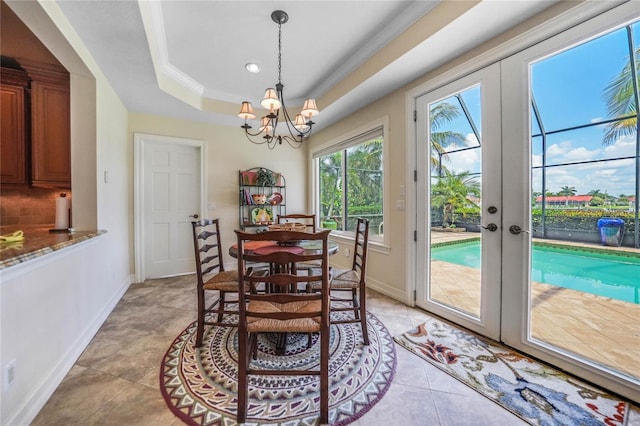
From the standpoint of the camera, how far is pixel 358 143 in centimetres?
354

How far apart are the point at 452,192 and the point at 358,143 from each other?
1592mm

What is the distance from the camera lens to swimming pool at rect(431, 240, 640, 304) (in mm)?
1464

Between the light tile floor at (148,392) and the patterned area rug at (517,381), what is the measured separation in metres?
0.08

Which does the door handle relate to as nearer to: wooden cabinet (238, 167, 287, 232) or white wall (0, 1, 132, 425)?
white wall (0, 1, 132, 425)

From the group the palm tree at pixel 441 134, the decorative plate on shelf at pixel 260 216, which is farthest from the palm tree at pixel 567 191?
the decorative plate on shelf at pixel 260 216

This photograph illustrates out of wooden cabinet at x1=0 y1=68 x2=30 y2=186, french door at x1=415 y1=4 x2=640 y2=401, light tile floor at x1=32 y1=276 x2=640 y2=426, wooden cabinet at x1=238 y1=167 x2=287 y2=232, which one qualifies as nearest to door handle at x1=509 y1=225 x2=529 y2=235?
french door at x1=415 y1=4 x2=640 y2=401

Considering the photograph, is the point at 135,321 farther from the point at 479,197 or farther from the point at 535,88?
the point at 535,88

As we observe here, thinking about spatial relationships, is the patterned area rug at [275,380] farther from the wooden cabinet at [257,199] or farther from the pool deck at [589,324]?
the wooden cabinet at [257,199]

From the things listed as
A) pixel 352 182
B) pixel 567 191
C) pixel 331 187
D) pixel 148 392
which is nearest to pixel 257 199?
pixel 331 187

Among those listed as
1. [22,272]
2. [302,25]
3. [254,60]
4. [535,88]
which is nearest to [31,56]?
[254,60]

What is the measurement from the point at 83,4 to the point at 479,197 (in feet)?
10.5

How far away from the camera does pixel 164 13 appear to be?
2.04m

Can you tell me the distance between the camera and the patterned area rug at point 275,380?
52.2 inches

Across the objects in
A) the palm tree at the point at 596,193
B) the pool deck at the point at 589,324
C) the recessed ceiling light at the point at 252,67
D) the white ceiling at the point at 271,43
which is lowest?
the pool deck at the point at 589,324
